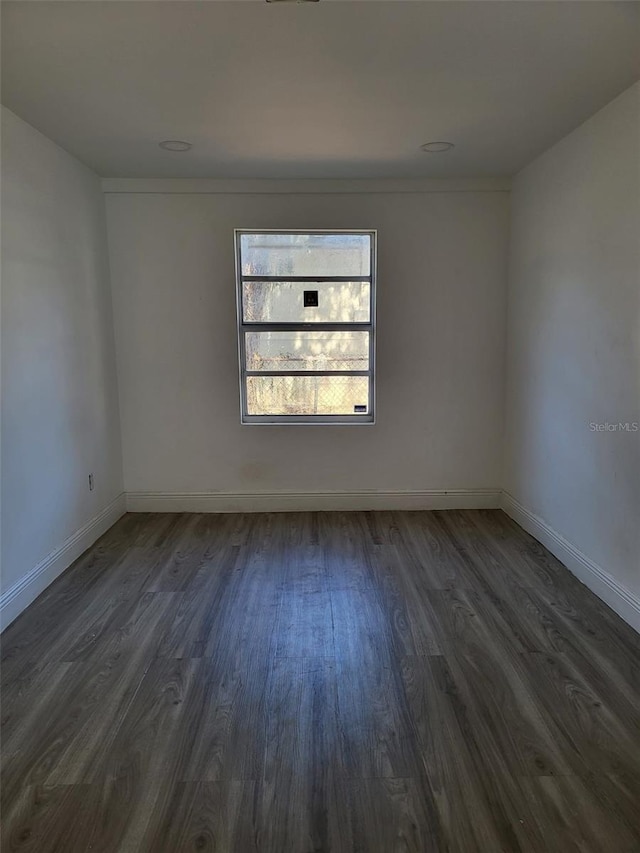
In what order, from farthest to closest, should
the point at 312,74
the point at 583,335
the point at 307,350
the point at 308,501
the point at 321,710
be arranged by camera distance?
1. the point at 308,501
2. the point at 307,350
3. the point at 583,335
4. the point at 312,74
5. the point at 321,710

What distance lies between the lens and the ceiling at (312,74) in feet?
5.70

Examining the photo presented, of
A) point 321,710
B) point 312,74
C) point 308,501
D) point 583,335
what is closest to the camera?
point 321,710

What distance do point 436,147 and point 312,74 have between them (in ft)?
3.79

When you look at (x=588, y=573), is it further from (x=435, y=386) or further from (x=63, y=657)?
(x=63, y=657)

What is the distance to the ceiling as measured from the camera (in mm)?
1737

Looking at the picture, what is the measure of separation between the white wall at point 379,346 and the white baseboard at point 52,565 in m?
0.43

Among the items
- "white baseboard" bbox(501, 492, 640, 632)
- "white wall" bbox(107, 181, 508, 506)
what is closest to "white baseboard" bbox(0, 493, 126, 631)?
"white wall" bbox(107, 181, 508, 506)

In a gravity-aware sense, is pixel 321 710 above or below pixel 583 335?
below

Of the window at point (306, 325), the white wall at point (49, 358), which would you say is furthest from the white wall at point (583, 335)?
the white wall at point (49, 358)

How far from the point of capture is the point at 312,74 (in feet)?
6.93

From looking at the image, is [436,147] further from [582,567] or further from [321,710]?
[321,710]

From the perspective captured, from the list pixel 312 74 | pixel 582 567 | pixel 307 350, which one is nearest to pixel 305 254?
pixel 307 350

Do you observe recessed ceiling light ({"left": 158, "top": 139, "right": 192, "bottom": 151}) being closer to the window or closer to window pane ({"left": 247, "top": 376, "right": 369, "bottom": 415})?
the window

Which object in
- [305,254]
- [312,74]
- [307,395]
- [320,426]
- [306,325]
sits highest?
[312,74]
